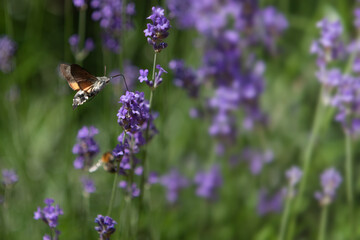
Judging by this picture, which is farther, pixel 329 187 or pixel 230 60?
pixel 230 60

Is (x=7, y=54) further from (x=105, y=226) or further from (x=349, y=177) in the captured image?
(x=349, y=177)

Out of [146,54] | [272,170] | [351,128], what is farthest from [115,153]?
[146,54]

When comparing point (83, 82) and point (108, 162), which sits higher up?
point (83, 82)

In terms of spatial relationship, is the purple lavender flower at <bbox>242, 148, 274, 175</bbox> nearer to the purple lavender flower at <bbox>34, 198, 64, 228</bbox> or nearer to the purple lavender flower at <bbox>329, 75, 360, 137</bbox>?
the purple lavender flower at <bbox>329, 75, 360, 137</bbox>

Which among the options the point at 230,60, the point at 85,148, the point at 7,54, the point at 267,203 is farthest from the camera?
the point at 267,203

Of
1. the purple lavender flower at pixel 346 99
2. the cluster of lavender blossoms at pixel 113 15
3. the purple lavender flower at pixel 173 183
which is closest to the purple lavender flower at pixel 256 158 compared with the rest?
the purple lavender flower at pixel 173 183

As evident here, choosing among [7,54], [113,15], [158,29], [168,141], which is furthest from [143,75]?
[168,141]

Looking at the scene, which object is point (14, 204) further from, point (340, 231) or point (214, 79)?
point (340, 231)

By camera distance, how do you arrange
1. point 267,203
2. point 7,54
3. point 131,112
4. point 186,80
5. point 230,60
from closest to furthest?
point 131,112
point 186,80
point 7,54
point 230,60
point 267,203
